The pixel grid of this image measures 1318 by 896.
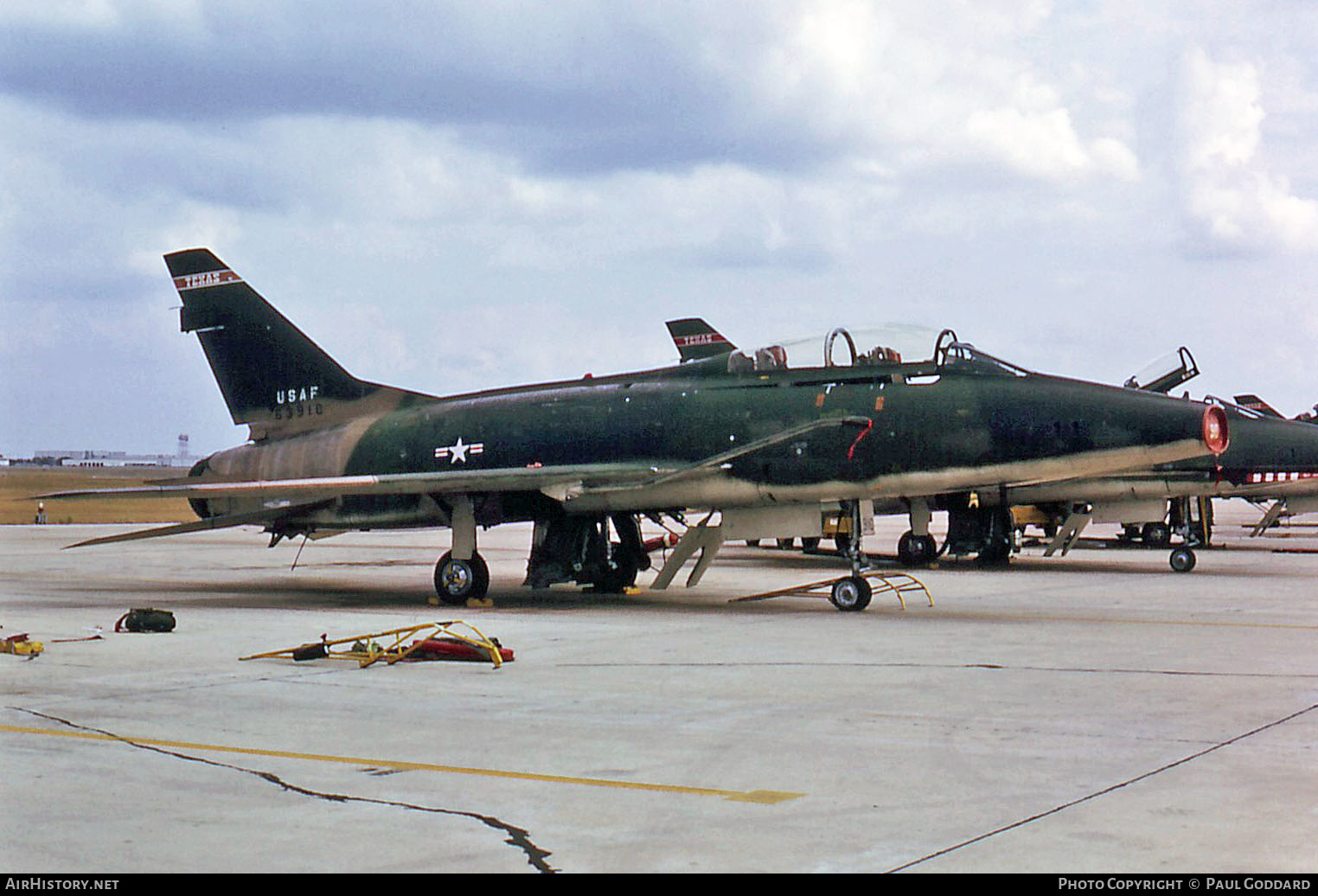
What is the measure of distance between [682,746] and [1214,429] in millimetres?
7632

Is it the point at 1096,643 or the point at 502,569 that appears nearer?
the point at 1096,643

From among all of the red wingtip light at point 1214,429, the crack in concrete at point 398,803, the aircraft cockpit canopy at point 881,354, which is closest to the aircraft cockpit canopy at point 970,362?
the aircraft cockpit canopy at point 881,354

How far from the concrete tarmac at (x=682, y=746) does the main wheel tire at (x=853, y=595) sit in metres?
0.67

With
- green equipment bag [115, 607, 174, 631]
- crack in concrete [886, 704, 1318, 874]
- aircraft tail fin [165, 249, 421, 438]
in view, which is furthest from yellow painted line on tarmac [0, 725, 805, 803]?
aircraft tail fin [165, 249, 421, 438]

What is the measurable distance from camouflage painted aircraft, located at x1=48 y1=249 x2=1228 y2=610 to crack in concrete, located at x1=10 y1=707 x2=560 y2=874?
7.86 metres

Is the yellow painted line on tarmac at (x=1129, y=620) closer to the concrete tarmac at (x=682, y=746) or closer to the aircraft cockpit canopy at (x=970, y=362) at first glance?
the concrete tarmac at (x=682, y=746)

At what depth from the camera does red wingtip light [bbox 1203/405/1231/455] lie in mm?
12133

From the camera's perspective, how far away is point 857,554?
1325cm

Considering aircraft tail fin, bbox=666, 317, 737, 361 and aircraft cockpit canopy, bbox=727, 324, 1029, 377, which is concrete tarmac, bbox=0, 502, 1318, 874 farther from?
aircraft tail fin, bbox=666, 317, 737, 361

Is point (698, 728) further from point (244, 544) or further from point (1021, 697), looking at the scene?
Answer: point (244, 544)

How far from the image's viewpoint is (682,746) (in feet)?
20.7

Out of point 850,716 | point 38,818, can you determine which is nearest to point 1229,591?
point 850,716

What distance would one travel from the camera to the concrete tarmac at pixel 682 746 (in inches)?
177

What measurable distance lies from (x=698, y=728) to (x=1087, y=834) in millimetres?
2493
